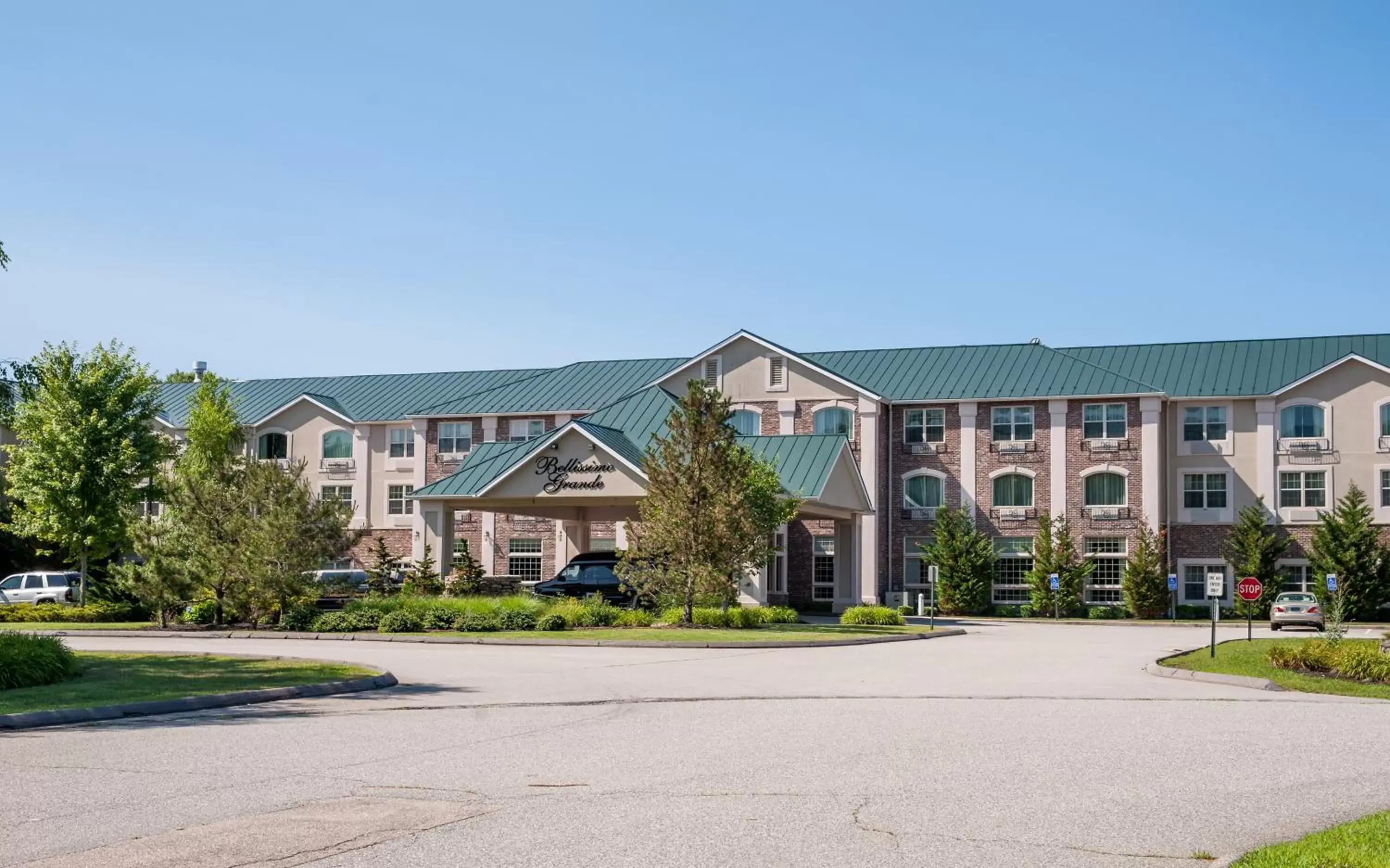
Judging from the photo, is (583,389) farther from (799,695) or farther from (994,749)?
(994,749)

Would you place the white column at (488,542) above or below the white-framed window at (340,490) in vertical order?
below

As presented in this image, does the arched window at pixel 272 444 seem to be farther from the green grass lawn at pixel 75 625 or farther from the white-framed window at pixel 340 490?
the green grass lawn at pixel 75 625

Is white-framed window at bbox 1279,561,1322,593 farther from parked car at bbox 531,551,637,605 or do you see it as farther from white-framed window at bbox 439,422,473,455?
white-framed window at bbox 439,422,473,455

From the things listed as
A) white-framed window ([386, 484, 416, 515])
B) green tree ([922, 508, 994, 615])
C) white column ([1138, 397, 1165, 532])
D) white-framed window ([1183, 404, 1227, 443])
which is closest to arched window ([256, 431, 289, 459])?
white-framed window ([386, 484, 416, 515])

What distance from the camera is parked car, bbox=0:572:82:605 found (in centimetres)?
5016

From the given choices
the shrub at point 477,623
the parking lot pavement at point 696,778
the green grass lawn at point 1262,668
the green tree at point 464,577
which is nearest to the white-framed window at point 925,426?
the green tree at point 464,577

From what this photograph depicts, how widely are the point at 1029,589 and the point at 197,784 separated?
48407 mm

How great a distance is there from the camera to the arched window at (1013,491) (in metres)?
56.5

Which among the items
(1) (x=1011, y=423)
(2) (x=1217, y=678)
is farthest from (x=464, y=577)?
(2) (x=1217, y=678)

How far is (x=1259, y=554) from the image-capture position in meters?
53.0

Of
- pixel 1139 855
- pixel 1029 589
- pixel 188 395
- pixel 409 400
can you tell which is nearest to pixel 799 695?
pixel 1139 855

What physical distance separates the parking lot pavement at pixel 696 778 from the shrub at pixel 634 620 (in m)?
15.9

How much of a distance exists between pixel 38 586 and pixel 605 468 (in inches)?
A: 899

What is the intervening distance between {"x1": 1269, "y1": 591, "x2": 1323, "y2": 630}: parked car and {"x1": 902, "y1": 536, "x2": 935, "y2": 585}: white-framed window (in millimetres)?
14388
